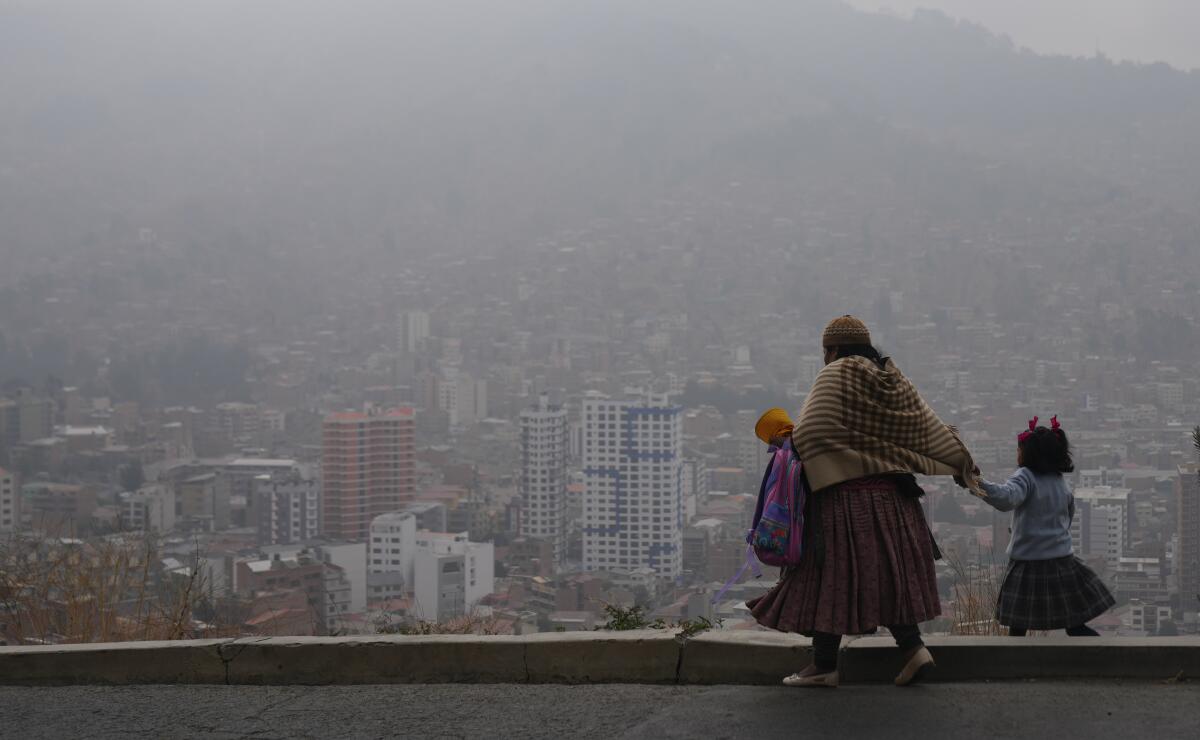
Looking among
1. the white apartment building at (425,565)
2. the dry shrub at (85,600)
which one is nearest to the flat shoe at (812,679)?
the dry shrub at (85,600)

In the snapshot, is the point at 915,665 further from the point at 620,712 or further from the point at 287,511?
the point at 287,511

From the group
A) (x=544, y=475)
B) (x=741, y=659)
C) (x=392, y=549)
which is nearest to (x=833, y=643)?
(x=741, y=659)

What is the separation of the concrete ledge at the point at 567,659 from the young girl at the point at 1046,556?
0.27 metres

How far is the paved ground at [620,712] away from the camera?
10.3 ft

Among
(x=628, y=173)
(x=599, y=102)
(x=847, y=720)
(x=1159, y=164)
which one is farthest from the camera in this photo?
(x=599, y=102)

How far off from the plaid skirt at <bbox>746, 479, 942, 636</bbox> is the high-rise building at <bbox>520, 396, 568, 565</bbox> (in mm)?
35226

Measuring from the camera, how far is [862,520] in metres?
3.46

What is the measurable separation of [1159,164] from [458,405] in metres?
59.6

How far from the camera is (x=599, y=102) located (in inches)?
4451

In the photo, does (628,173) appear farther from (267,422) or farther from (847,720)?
(847,720)

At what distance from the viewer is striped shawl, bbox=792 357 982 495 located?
346 centimetres

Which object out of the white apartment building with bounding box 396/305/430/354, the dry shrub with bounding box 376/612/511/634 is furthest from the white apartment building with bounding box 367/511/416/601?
the white apartment building with bounding box 396/305/430/354

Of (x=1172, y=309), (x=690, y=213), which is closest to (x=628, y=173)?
(x=690, y=213)

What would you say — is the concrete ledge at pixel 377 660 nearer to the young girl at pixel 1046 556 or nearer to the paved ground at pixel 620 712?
the paved ground at pixel 620 712
